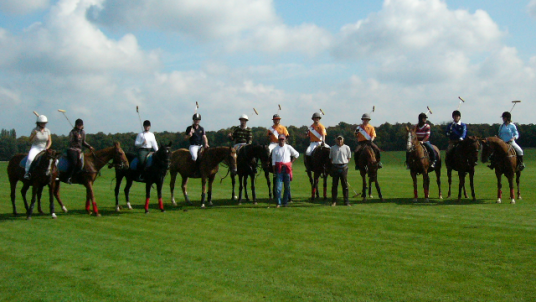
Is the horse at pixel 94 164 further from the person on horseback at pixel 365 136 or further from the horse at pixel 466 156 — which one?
the horse at pixel 466 156

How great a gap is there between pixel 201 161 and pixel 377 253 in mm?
8386

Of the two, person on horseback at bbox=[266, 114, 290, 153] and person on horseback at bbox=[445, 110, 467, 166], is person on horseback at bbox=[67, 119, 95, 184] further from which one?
person on horseback at bbox=[445, 110, 467, 166]

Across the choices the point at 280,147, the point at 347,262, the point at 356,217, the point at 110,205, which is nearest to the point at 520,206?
the point at 356,217

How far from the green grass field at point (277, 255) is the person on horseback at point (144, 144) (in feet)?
5.21

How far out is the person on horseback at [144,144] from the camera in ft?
46.8

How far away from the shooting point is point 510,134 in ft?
52.3

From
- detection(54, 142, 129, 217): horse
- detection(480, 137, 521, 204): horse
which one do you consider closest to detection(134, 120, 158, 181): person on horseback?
detection(54, 142, 129, 217): horse

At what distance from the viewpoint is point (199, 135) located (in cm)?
1588

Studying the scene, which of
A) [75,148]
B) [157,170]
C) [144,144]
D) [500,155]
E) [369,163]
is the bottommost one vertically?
[157,170]

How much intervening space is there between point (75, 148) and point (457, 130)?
12197mm

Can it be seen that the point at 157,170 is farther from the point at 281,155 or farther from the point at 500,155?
the point at 500,155

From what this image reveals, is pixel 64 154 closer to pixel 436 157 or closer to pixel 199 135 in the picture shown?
pixel 199 135

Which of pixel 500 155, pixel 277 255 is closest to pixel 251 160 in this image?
pixel 277 255

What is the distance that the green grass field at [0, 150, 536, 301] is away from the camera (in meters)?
6.26
